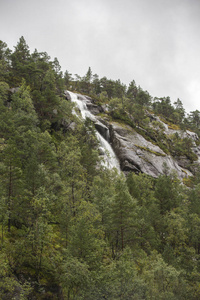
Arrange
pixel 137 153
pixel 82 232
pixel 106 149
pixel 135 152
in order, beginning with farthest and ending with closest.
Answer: pixel 137 153
pixel 135 152
pixel 106 149
pixel 82 232

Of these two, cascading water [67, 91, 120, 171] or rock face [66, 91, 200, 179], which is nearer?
cascading water [67, 91, 120, 171]

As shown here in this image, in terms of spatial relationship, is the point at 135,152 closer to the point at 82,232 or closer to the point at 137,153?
the point at 137,153

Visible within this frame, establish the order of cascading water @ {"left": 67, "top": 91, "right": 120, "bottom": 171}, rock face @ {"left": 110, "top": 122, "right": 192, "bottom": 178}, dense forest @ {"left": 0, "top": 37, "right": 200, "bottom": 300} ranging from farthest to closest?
rock face @ {"left": 110, "top": 122, "right": 192, "bottom": 178}
cascading water @ {"left": 67, "top": 91, "right": 120, "bottom": 171}
dense forest @ {"left": 0, "top": 37, "right": 200, "bottom": 300}

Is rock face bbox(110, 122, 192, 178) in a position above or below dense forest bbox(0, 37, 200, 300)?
above

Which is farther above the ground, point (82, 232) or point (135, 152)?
point (135, 152)

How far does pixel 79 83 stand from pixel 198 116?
241ft

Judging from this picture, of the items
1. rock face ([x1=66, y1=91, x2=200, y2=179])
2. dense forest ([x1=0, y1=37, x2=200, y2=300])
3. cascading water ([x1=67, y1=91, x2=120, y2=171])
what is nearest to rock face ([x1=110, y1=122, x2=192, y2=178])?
rock face ([x1=66, y1=91, x2=200, y2=179])

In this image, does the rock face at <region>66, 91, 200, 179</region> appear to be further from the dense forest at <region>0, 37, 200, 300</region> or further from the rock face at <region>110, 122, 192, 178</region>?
the dense forest at <region>0, 37, 200, 300</region>

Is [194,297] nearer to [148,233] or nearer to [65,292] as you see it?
[148,233]

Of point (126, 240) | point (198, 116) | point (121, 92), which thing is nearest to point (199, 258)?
point (126, 240)

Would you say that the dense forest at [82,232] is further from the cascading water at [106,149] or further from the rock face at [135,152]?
the rock face at [135,152]

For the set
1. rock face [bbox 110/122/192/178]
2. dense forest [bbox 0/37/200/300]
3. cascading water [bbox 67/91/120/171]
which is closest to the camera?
dense forest [bbox 0/37/200/300]

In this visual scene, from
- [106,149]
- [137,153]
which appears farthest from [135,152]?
[106,149]

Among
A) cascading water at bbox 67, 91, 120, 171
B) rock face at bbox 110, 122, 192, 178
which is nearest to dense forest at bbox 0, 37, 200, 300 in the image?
cascading water at bbox 67, 91, 120, 171
